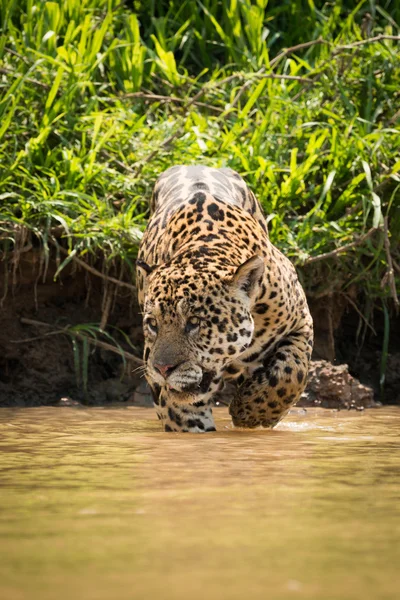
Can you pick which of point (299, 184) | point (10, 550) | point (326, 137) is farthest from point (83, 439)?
point (326, 137)

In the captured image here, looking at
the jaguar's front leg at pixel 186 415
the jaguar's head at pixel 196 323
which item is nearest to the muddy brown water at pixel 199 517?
the jaguar's front leg at pixel 186 415

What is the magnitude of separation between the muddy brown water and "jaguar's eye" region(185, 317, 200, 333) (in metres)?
0.42

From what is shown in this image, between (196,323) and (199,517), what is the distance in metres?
1.77

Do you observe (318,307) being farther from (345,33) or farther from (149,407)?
(345,33)

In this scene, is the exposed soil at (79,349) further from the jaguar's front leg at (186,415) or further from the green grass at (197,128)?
the jaguar's front leg at (186,415)

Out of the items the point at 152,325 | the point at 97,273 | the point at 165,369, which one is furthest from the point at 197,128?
the point at 165,369

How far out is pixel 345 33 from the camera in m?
7.82

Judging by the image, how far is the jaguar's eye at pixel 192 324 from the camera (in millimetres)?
4371

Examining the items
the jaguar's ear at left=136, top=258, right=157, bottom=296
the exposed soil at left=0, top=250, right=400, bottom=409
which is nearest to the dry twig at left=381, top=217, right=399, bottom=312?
the exposed soil at left=0, top=250, right=400, bottom=409

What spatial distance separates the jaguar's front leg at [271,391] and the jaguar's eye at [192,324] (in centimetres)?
55

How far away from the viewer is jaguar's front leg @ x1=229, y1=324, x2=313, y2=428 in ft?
15.7

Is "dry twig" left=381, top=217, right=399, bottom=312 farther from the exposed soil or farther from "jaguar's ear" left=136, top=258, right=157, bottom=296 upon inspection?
"jaguar's ear" left=136, top=258, right=157, bottom=296

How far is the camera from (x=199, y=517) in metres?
2.65

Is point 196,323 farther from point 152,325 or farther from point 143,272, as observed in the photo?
point 143,272
